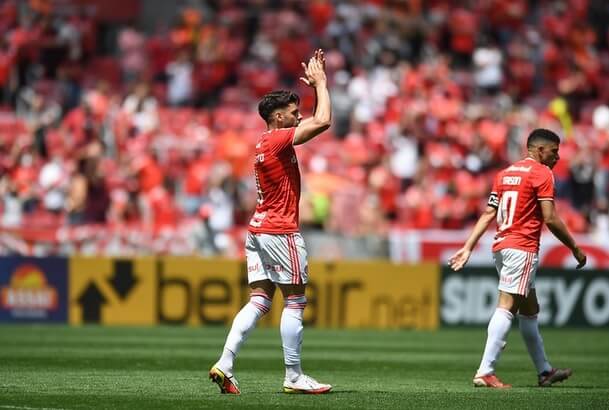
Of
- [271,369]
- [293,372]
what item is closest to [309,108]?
[271,369]

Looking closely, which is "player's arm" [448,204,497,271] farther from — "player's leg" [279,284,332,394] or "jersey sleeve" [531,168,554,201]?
"player's leg" [279,284,332,394]

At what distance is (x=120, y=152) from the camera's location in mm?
25078

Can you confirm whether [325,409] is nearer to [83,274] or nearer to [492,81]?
[83,274]

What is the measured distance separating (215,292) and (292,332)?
1119 cm

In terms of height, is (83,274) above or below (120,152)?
below

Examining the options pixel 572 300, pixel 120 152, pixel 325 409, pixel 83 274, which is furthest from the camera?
pixel 120 152

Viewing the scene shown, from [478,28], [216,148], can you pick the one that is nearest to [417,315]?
[216,148]

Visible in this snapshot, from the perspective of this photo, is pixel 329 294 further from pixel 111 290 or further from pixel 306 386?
pixel 306 386

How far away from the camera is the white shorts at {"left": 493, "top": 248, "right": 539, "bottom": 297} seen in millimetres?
11742

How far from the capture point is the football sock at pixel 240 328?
34.6ft

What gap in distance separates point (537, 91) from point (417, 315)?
31.5 ft

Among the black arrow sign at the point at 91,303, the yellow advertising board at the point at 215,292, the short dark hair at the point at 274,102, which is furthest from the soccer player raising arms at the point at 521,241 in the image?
the black arrow sign at the point at 91,303

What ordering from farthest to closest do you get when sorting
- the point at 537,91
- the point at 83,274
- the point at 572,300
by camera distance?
1. the point at 537,91
2. the point at 572,300
3. the point at 83,274

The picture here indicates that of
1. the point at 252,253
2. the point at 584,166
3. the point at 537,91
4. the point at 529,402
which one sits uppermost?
the point at 537,91
